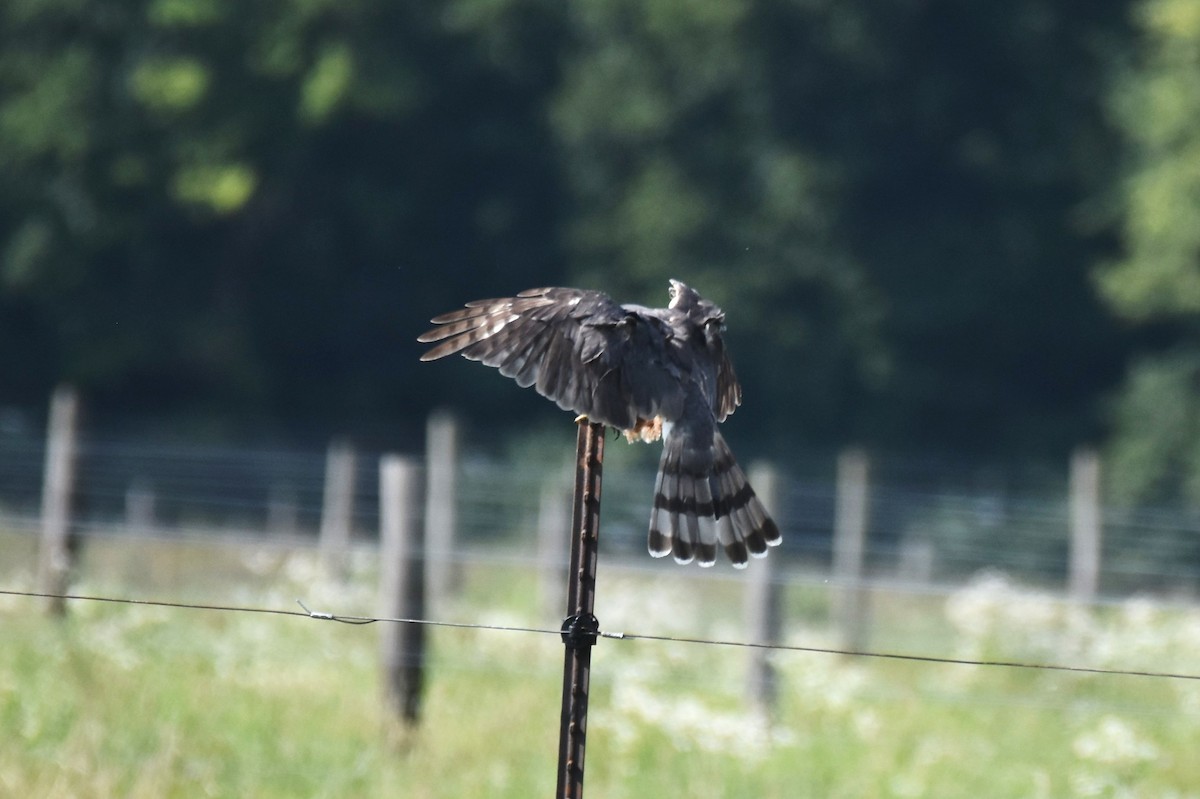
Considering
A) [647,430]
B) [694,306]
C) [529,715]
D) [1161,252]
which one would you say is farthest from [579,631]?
[1161,252]

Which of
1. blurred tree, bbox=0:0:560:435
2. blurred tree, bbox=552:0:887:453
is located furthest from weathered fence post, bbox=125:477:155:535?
blurred tree, bbox=552:0:887:453

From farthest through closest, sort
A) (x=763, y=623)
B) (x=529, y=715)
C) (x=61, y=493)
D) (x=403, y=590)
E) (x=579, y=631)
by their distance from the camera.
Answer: (x=61, y=493) → (x=763, y=623) → (x=529, y=715) → (x=403, y=590) → (x=579, y=631)

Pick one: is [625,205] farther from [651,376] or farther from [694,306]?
[651,376]

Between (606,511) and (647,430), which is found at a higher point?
(606,511)

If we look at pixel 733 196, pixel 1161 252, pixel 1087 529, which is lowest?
pixel 1087 529

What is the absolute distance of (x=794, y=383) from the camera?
78.7 feet

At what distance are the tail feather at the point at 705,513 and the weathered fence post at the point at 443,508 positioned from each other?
700cm

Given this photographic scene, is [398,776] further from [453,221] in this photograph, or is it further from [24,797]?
[453,221]

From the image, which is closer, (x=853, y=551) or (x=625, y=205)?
(x=853, y=551)

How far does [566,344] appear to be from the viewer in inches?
151

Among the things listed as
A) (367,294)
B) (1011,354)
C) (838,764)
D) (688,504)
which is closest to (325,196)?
(367,294)

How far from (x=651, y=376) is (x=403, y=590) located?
3.52 m

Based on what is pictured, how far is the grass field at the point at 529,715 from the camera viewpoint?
261 inches

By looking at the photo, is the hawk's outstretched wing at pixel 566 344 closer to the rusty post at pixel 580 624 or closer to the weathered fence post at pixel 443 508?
the rusty post at pixel 580 624
